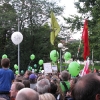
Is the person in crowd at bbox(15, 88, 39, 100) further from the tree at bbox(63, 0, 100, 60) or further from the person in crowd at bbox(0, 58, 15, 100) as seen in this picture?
the tree at bbox(63, 0, 100, 60)

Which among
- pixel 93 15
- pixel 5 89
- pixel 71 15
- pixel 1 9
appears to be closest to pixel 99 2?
pixel 93 15

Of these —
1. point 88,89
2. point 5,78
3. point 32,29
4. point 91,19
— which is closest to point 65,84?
point 5,78

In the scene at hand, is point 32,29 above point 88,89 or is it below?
above

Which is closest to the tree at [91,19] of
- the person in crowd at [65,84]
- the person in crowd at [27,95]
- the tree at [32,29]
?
the tree at [32,29]

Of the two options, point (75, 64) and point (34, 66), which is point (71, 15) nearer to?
point (34, 66)

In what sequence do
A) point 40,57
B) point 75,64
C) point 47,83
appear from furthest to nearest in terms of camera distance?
1. point 40,57
2. point 75,64
3. point 47,83

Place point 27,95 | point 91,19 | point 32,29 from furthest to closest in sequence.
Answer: point 32,29, point 91,19, point 27,95

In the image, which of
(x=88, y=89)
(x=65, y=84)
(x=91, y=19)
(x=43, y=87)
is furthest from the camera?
(x=91, y=19)

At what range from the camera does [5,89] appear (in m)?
6.46

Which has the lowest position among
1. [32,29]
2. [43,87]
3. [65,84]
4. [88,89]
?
[65,84]

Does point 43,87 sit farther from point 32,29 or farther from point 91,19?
point 32,29

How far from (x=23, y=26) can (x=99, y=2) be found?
9.38 metres

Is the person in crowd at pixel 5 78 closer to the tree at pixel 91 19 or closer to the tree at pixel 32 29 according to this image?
the tree at pixel 91 19

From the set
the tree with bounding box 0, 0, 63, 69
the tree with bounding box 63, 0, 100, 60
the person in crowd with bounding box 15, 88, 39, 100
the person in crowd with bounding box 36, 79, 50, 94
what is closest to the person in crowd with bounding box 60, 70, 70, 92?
the person in crowd with bounding box 36, 79, 50, 94
